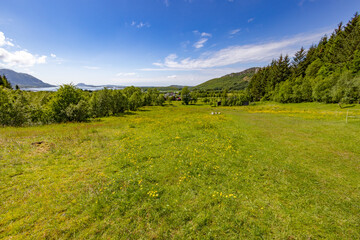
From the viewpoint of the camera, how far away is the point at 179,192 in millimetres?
6586

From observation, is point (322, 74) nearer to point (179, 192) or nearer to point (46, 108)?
point (179, 192)

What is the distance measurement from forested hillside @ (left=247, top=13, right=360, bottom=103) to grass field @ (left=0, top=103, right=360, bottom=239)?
50.2 metres

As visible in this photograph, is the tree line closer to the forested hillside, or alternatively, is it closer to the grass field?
the grass field

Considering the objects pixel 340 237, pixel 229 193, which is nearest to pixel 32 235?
pixel 229 193

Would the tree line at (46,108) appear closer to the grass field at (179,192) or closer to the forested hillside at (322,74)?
the grass field at (179,192)

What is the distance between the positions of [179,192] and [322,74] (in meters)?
82.1

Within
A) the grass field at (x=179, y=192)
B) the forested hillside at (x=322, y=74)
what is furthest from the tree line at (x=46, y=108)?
the forested hillside at (x=322, y=74)

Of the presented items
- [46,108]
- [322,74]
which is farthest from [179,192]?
[322,74]

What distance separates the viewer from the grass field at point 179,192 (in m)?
4.73

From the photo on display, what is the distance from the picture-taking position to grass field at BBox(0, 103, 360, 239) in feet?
15.5

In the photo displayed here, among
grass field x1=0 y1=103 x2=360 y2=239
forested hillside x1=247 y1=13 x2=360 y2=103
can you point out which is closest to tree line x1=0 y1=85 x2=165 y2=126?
grass field x1=0 y1=103 x2=360 y2=239

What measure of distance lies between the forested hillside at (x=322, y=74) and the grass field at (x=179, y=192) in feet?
165

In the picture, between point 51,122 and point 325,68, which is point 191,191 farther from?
point 325,68

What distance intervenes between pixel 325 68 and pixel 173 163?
8160cm
